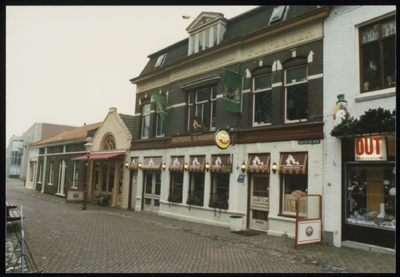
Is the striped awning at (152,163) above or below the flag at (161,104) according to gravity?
below

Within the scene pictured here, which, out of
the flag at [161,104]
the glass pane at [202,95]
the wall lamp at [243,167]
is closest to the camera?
the wall lamp at [243,167]

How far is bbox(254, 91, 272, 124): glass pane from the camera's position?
1291 centimetres

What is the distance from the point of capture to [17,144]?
253 ft

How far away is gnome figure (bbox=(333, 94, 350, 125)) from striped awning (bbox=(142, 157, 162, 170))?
1010 centimetres

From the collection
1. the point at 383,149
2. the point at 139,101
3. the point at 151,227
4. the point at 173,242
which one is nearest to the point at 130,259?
the point at 173,242

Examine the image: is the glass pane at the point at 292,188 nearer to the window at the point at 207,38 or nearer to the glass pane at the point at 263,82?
the glass pane at the point at 263,82

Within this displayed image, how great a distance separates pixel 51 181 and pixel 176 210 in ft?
63.0

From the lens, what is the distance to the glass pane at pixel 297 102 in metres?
11.7

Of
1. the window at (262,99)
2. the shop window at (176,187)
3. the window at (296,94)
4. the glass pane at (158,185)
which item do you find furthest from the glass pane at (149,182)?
the window at (296,94)

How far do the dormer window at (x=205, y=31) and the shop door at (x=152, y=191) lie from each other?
7.24 metres

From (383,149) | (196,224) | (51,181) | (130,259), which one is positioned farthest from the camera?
(51,181)

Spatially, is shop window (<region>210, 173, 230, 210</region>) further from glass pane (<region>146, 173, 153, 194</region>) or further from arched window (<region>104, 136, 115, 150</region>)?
arched window (<region>104, 136, 115, 150</region>)

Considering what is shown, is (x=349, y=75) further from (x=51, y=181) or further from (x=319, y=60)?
(x=51, y=181)

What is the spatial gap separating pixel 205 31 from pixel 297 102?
6.90m
